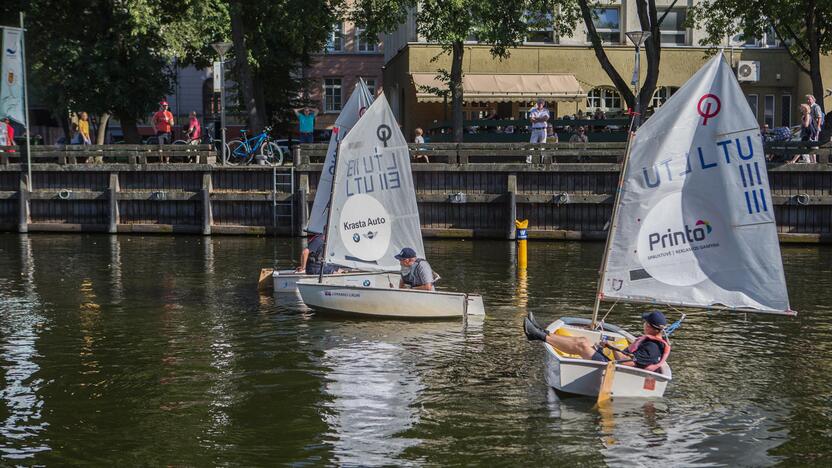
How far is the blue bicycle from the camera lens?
46.3 m

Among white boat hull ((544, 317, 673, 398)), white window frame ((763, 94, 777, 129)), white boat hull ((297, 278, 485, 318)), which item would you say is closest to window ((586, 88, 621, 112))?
white window frame ((763, 94, 777, 129))

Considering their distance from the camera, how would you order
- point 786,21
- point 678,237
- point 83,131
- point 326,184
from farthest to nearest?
point 83,131, point 786,21, point 326,184, point 678,237

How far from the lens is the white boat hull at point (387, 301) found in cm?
2550

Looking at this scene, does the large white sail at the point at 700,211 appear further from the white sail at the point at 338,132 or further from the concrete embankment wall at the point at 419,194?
the concrete embankment wall at the point at 419,194

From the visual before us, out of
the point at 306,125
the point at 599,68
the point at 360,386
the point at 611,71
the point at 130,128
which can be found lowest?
the point at 360,386

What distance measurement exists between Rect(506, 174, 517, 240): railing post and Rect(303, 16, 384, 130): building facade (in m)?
41.4

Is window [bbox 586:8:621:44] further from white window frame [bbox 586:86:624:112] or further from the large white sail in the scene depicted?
the large white sail

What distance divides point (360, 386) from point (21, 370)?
21.1 feet

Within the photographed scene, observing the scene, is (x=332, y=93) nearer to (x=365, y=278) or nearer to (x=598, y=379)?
(x=365, y=278)

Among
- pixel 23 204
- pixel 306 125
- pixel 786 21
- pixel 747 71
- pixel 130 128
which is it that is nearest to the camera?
pixel 23 204

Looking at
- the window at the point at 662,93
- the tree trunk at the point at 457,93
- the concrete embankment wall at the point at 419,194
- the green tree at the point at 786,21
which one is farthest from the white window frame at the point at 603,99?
the concrete embankment wall at the point at 419,194

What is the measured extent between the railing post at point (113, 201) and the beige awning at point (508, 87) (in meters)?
18.6

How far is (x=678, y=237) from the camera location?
63.7 ft

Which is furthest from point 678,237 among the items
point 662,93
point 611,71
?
point 662,93
